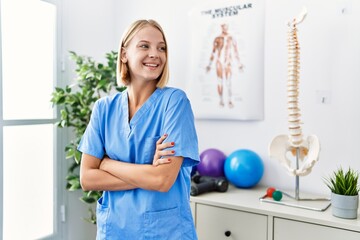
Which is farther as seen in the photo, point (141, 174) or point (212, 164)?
point (212, 164)

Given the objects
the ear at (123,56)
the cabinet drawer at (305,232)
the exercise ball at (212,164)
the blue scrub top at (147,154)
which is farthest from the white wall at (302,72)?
the ear at (123,56)

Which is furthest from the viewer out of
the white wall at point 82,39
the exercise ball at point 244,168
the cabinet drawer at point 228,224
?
the white wall at point 82,39

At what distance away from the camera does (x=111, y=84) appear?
221 cm

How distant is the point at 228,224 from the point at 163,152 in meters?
0.74

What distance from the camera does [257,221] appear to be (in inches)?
65.6

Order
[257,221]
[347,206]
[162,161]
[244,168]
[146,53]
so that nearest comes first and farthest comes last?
[162,161] < [146,53] < [347,206] < [257,221] < [244,168]

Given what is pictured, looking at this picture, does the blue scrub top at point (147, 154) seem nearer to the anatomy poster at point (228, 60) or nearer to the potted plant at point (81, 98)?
the potted plant at point (81, 98)

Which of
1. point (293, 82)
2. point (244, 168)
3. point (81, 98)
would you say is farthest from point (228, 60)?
point (81, 98)

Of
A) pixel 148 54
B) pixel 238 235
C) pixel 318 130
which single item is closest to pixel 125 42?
pixel 148 54

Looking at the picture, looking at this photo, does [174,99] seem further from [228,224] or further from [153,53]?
[228,224]

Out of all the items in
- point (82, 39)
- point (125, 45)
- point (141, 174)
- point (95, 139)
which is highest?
point (82, 39)

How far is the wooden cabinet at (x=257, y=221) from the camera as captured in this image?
4.90ft

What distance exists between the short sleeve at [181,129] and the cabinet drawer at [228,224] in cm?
60

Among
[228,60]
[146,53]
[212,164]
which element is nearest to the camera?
[146,53]
